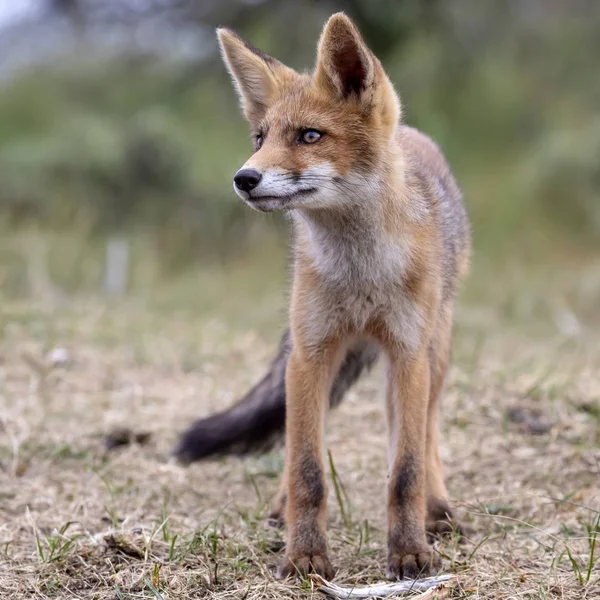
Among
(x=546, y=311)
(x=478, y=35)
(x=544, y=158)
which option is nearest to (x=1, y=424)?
(x=546, y=311)

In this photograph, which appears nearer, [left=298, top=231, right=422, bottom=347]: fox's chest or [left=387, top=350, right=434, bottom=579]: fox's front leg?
[left=387, top=350, right=434, bottom=579]: fox's front leg

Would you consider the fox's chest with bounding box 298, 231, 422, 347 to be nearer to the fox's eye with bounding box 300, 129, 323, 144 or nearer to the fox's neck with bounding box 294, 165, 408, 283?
the fox's neck with bounding box 294, 165, 408, 283

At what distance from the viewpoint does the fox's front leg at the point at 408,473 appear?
10.8 feet

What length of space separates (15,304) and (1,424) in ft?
11.2

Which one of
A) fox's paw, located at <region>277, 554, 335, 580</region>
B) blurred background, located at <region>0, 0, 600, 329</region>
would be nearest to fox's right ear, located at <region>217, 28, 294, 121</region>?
fox's paw, located at <region>277, 554, 335, 580</region>

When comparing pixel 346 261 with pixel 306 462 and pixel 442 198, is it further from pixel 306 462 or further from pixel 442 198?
pixel 442 198

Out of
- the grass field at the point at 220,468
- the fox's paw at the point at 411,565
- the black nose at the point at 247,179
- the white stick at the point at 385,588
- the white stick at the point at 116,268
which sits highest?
the black nose at the point at 247,179

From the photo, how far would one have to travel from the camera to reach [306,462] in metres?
3.41

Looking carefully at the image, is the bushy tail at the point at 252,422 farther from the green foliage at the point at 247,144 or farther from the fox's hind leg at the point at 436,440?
the green foliage at the point at 247,144

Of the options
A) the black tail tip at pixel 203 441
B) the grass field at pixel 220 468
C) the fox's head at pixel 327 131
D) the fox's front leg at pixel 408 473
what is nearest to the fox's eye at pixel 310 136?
the fox's head at pixel 327 131

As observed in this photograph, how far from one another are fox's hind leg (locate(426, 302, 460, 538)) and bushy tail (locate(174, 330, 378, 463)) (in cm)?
36

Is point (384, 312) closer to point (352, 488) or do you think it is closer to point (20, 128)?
point (352, 488)

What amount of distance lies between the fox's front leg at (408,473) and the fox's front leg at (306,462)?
0.27m

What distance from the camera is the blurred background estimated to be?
11.6 meters
